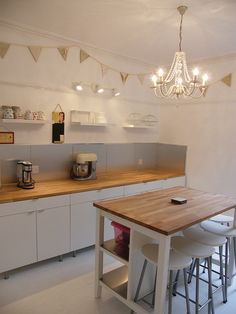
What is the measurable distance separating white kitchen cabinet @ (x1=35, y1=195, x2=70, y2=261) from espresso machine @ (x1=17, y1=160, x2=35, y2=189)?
0.31 meters

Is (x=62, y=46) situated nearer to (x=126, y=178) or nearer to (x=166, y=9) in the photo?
(x=166, y=9)

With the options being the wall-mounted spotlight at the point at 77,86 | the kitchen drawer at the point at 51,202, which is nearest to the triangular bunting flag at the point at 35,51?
the wall-mounted spotlight at the point at 77,86

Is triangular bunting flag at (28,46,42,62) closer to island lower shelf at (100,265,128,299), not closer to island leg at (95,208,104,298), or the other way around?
island leg at (95,208,104,298)

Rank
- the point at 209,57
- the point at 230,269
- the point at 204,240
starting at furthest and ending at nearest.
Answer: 1. the point at 209,57
2. the point at 230,269
3. the point at 204,240

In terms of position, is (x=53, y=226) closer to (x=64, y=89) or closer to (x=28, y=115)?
(x=28, y=115)

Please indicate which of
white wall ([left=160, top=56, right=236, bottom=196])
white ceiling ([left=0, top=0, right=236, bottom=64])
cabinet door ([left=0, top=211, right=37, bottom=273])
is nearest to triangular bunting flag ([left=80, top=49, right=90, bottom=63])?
white ceiling ([left=0, top=0, right=236, bottom=64])

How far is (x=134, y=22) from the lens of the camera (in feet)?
8.23

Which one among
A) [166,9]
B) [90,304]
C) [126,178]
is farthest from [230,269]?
[166,9]

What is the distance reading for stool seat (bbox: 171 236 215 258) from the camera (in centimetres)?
186

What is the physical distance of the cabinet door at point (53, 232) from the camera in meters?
2.56

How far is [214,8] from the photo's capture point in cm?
215

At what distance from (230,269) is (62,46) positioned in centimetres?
310

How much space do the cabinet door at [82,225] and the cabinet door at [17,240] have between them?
446 mm

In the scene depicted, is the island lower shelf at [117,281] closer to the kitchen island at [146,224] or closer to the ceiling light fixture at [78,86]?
the kitchen island at [146,224]
